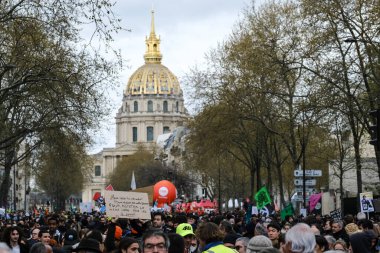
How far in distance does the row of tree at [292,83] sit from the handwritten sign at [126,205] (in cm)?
1769

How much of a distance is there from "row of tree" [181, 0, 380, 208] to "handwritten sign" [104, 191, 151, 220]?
1769 cm

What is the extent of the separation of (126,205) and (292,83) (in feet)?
118

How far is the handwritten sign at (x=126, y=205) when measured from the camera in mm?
16453

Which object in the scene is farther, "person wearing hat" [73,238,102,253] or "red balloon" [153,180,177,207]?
"red balloon" [153,180,177,207]

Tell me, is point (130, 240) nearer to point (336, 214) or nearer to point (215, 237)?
point (215, 237)

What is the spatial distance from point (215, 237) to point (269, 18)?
3973 centimetres

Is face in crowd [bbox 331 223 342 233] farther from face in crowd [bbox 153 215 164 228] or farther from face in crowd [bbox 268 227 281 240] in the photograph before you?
face in crowd [bbox 268 227 281 240]

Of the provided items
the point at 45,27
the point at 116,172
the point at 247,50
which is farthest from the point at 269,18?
the point at 116,172

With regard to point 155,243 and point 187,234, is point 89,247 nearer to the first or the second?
point 155,243

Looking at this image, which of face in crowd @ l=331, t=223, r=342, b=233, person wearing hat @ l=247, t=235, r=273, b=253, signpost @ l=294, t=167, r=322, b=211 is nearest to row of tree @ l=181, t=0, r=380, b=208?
signpost @ l=294, t=167, r=322, b=211

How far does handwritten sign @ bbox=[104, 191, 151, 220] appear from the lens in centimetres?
1645

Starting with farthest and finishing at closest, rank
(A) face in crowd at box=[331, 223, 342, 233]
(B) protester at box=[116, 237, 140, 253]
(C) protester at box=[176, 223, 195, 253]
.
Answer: (A) face in crowd at box=[331, 223, 342, 233]
(C) protester at box=[176, 223, 195, 253]
(B) protester at box=[116, 237, 140, 253]

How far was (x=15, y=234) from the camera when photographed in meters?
16.1

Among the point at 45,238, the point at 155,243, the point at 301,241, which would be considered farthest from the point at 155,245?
the point at 45,238
